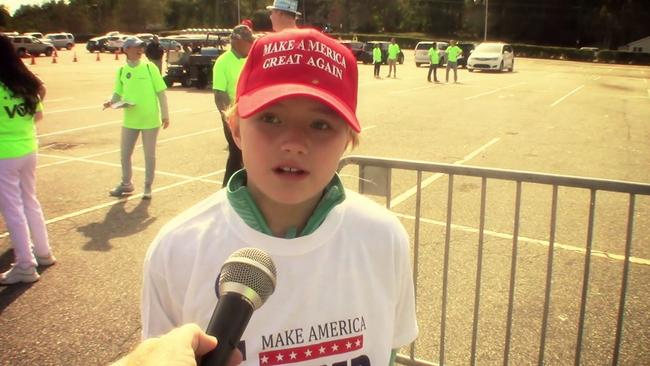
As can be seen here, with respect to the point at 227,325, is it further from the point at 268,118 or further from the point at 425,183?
the point at 425,183

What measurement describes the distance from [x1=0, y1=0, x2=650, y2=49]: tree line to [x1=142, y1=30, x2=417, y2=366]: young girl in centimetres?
6910

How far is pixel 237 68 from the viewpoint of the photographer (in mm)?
6090

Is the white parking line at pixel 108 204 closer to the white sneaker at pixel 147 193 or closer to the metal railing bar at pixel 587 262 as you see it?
the white sneaker at pixel 147 193

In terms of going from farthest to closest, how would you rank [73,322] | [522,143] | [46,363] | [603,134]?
[603,134], [522,143], [73,322], [46,363]

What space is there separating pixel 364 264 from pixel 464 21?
8545cm

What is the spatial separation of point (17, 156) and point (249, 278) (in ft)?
13.4

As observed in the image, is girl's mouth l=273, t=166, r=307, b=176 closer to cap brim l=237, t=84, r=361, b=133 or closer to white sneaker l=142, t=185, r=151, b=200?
cap brim l=237, t=84, r=361, b=133

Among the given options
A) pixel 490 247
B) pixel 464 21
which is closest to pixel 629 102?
pixel 490 247

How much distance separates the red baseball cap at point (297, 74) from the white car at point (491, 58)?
112ft

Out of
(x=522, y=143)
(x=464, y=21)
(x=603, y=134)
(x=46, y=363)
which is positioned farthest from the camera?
(x=464, y=21)

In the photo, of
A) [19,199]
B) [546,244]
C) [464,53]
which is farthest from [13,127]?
→ [464,53]

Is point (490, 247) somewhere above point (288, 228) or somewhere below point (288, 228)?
below

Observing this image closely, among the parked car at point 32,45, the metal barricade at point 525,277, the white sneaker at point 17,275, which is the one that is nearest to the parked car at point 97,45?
the parked car at point 32,45

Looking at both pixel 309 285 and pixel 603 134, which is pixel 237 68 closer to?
pixel 309 285
